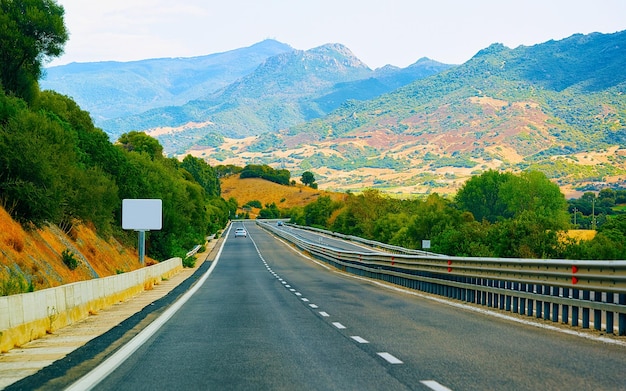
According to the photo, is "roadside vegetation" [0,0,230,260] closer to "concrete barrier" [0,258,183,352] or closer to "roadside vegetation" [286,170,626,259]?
"concrete barrier" [0,258,183,352]

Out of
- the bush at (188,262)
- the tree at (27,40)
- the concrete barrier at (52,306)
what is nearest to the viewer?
the concrete barrier at (52,306)

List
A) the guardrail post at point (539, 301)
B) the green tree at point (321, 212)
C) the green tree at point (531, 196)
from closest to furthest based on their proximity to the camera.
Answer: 1. the guardrail post at point (539, 301)
2. the green tree at point (531, 196)
3. the green tree at point (321, 212)

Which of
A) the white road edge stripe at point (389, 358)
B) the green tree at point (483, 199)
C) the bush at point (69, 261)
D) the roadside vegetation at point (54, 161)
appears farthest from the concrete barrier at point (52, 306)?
the green tree at point (483, 199)

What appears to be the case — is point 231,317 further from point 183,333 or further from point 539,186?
point 539,186

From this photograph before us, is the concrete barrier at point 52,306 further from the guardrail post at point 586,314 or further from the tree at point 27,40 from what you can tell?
the tree at point 27,40

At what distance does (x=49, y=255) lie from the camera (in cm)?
3108

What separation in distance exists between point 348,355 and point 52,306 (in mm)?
6541

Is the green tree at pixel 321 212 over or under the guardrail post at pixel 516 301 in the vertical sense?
over

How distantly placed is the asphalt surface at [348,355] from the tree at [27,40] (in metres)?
37.8

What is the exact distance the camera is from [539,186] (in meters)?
165

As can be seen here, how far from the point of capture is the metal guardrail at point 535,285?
1298cm

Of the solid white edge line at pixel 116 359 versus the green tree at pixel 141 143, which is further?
the green tree at pixel 141 143

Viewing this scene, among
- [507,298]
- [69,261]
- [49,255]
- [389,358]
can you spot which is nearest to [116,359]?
[389,358]

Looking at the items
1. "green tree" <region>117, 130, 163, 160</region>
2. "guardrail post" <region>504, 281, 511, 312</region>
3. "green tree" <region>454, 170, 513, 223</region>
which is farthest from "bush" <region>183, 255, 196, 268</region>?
"green tree" <region>454, 170, 513, 223</region>
